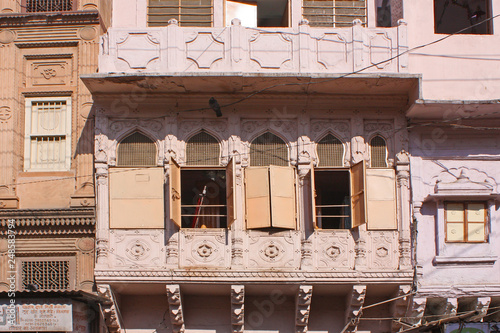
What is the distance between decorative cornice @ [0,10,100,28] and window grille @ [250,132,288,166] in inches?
144

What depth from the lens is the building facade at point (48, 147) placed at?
13.6m

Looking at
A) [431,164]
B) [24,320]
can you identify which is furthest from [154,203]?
[431,164]

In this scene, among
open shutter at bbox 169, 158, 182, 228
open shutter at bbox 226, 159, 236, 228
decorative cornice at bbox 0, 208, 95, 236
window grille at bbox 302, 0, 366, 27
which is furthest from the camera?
window grille at bbox 302, 0, 366, 27

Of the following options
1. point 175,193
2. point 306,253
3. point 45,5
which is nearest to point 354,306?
point 306,253

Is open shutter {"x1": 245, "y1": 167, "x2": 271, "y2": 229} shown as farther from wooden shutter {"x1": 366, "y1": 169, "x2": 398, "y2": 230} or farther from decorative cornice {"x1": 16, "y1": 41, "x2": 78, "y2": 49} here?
decorative cornice {"x1": 16, "y1": 41, "x2": 78, "y2": 49}

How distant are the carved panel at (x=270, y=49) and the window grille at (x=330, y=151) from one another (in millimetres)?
1558

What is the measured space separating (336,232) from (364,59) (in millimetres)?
3054

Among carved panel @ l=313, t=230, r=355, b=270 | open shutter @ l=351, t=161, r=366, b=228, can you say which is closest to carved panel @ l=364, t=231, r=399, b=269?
carved panel @ l=313, t=230, r=355, b=270

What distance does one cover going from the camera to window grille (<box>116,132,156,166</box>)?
13.8m

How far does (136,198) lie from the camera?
44.4 feet

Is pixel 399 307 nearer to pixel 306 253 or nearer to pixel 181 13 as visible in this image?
pixel 306 253

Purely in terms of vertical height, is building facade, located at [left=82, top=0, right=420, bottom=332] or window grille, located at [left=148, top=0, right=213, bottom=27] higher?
window grille, located at [left=148, top=0, right=213, bottom=27]

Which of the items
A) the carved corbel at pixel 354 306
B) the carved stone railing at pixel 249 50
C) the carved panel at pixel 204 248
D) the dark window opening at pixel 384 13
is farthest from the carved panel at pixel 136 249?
the dark window opening at pixel 384 13

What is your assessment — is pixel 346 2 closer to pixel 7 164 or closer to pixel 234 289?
pixel 234 289
